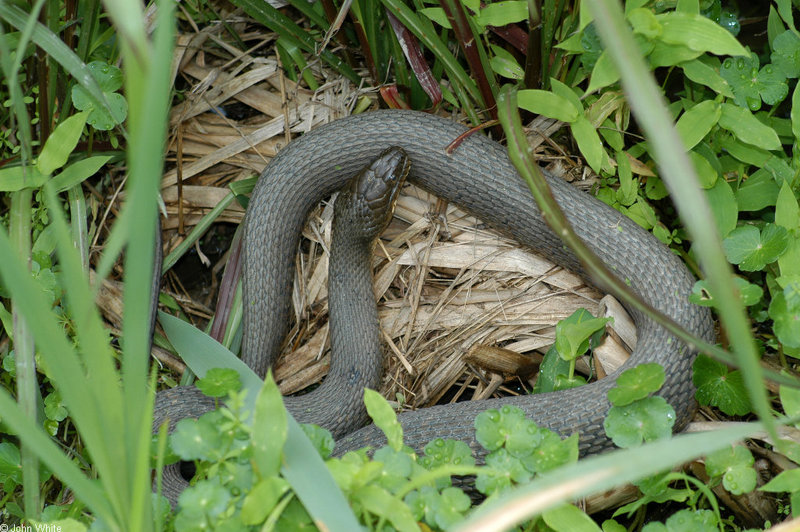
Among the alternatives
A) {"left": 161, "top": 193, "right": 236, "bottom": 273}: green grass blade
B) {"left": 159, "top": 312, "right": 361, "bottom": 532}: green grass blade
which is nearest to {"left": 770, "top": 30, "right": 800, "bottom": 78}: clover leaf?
{"left": 159, "top": 312, "right": 361, "bottom": 532}: green grass blade

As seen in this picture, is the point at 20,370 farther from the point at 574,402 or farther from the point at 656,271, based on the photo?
the point at 656,271

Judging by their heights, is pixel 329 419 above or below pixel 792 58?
below

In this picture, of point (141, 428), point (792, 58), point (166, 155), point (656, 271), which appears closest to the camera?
point (141, 428)

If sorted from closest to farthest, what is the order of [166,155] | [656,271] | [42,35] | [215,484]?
[215,484] < [42,35] < [656,271] < [166,155]

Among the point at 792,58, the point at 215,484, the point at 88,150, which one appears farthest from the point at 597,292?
the point at 88,150

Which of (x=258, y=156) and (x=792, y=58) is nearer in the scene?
(x=792, y=58)

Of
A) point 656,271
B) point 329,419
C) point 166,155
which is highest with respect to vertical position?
point 166,155

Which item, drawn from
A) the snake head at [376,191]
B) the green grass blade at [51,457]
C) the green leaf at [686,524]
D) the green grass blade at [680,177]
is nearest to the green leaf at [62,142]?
the snake head at [376,191]
